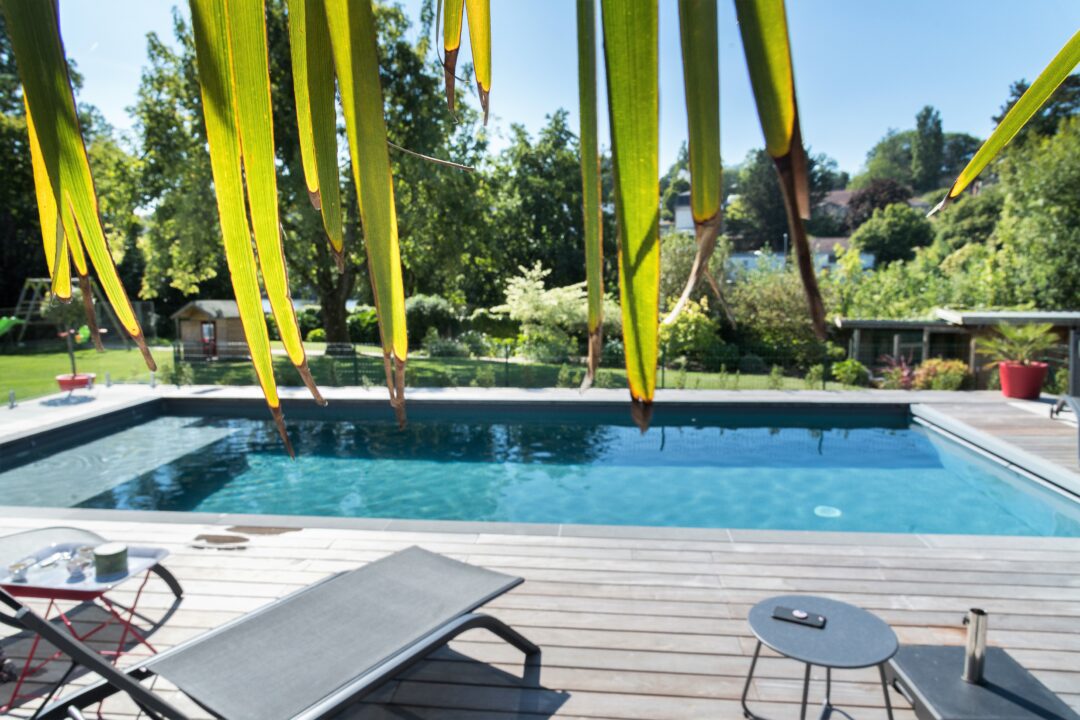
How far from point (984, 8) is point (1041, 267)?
64.9ft

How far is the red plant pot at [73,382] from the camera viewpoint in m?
11.9

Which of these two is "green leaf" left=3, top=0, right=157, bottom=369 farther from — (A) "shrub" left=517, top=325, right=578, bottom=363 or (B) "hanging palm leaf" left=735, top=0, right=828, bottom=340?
(A) "shrub" left=517, top=325, right=578, bottom=363

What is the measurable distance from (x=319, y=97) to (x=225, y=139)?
0.19 ft

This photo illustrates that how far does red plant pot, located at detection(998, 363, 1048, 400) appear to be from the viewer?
1135 centimetres

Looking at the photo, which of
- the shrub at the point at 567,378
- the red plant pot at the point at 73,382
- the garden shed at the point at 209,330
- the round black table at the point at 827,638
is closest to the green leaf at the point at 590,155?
the round black table at the point at 827,638

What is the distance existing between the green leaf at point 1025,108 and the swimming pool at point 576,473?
7430mm

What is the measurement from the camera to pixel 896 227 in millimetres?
35219

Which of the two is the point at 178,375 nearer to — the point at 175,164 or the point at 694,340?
the point at 175,164

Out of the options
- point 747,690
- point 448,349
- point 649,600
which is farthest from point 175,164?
point 747,690

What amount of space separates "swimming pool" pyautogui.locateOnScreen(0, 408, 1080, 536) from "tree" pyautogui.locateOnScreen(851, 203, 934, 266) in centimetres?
2747

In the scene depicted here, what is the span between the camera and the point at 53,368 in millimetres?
17031

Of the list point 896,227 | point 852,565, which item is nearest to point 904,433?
point 852,565

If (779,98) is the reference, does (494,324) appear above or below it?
below

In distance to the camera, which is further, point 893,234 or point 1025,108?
point 893,234
